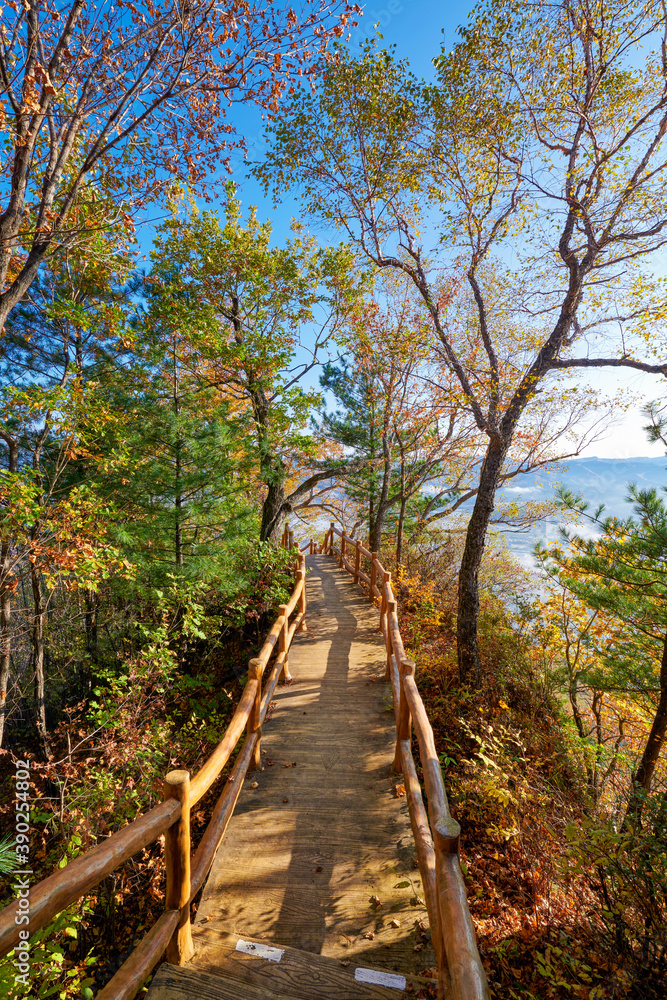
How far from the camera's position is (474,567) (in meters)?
6.96

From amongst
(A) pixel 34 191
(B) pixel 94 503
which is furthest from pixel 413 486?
(A) pixel 34 191

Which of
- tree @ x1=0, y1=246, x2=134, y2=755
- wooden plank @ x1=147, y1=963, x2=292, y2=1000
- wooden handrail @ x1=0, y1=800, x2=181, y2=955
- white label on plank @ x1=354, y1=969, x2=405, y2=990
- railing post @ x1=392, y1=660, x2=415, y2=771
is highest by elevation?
tree @ x1=0, y1=246, x2=134, y2=755

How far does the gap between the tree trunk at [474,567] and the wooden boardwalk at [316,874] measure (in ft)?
7.01

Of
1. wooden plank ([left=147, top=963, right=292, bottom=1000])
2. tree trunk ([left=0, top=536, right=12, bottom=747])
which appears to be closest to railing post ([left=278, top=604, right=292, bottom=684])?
wooden plank ([left=147, top=963, right=292, bottom=1000])

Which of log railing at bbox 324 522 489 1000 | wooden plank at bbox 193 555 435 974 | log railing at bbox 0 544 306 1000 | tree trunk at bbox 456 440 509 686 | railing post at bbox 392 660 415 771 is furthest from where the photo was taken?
tree trunk at bbox 456 440 509 686

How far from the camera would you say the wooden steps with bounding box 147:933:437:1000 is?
213 centimetres

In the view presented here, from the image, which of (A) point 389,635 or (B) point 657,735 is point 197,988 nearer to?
(A) point 389,635

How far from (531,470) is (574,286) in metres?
6.20

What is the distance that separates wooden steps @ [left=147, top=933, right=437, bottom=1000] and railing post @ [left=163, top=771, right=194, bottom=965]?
0.31 feet

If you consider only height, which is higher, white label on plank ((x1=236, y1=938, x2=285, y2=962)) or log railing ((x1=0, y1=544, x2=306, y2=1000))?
log railing ((x1=0, y1=544, x2=306, y2=1000))

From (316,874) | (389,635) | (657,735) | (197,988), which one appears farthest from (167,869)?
(657,735)

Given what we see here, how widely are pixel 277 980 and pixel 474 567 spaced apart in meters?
5.78

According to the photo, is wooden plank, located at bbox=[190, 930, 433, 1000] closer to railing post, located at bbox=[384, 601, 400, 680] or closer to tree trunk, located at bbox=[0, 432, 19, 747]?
railing post, located at bbox=[384, 601, 400, 680]

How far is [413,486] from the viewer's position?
15.1 m
